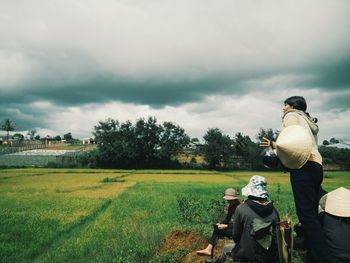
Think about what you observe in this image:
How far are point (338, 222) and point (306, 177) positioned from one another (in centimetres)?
59

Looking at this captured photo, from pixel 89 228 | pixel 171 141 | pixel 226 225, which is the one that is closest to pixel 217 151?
pixel 171 141

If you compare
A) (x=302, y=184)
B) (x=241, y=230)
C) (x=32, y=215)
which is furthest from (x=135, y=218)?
(x=302, y=184)

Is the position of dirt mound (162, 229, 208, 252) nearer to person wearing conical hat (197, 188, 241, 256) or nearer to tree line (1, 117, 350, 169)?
person wearing conical hat (197, 188, 241, 256)

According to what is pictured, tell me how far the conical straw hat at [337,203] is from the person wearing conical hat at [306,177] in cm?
11

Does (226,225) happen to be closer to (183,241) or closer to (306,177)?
(183,241)

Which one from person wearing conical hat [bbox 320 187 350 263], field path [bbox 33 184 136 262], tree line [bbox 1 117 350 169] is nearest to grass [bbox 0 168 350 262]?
field path [bbox 33 184 136 262]

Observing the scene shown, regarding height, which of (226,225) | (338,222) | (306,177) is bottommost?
(226,225)

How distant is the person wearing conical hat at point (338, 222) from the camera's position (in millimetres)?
3721

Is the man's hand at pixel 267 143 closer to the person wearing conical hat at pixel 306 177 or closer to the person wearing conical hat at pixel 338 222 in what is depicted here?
the person wearing conical hat at pixel 306 177

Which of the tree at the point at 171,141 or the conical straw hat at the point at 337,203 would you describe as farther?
the tree at the point at 171,141

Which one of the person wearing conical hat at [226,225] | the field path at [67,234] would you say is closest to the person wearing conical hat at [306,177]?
the person wearing conical hat at [226,225]

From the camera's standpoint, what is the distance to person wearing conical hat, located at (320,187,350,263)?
12.2ft

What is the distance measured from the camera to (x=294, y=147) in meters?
4.02

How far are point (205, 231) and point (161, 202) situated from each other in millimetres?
8064
